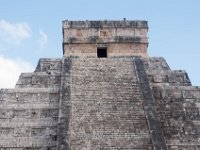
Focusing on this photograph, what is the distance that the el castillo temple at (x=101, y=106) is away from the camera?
12.2 meters

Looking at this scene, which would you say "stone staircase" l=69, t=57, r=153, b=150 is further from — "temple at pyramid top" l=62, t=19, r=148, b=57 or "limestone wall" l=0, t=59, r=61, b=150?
"temple at pyramid top" l=62, t=19, r=148, b=57

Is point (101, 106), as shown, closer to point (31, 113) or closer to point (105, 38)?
point (31, 113)

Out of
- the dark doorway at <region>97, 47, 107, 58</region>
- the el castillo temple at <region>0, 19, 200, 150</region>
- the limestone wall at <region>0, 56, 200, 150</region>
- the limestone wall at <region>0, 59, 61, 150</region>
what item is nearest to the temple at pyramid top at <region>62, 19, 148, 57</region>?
the dark doorway at <region>97, 47, 107, 58</region>

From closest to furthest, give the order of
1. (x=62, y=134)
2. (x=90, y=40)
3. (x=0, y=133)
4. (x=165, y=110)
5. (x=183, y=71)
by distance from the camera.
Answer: (x=62, y=134) < (x=0, y=133) < (x=165, y=110) < (x=183, y=71) < (x=90, y=40)

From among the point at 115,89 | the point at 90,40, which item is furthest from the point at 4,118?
the point at 90,40

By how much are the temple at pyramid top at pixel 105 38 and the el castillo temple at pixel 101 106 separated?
31.4 inches

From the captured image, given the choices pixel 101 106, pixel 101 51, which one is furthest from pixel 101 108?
pixel 101 51

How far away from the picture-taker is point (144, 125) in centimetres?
1262

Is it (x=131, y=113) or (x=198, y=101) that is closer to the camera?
(x=131, y=113)

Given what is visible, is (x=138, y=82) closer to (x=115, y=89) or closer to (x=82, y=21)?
(x=115, y=89)

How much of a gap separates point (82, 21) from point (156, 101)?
5705 millimetres

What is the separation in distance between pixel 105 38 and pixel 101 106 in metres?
5.23

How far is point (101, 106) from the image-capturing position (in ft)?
43.7

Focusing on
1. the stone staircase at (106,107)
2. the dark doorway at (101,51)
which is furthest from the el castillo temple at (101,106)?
the dark doorway at (101,51)
